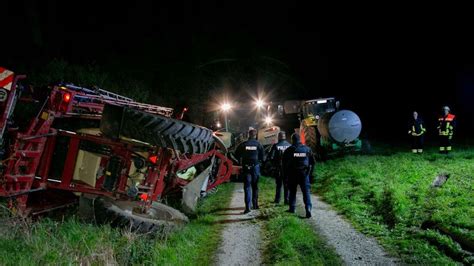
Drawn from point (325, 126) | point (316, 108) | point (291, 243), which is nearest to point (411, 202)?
point (291, 243)

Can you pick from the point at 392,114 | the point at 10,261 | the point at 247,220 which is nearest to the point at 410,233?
the point at 247,220

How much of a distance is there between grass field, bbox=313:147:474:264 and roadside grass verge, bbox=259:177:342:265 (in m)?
0.88

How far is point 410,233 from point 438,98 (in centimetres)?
2804

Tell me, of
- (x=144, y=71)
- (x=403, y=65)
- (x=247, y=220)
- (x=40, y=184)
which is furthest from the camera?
(x=403, y=65)

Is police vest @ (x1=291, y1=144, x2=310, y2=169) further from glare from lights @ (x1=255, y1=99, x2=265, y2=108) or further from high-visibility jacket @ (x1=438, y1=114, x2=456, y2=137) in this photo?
high-visibility jacket @ (x1=438, y1=114, x2=456, y2=137)

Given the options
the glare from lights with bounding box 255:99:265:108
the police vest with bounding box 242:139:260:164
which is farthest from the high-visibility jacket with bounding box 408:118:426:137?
the police vest with bounding box 242:139:260:164

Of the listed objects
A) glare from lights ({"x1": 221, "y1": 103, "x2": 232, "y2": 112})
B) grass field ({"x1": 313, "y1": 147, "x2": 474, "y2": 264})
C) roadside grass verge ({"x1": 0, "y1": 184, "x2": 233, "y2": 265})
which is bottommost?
roadside grass verge ({"x1": 0, "y1": 184, "x2": 233, "y2": 265})

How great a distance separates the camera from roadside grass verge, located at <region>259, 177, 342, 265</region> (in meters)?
5.19

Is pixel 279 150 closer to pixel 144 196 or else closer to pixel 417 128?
pixel 144 196

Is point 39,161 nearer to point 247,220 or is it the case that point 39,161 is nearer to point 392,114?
point 247,220

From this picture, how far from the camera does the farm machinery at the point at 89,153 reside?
17.5 feet

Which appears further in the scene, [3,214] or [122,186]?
[122,186]

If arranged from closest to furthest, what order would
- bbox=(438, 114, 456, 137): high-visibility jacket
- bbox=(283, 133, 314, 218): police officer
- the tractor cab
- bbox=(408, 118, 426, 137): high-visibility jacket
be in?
bbox=(283, 133, 314, 218): police officer → bbox=(438, 114, 456, 137): high-visibility jacket → bbox=(408, 118, 426, 137): high-visibility jacket → the tractor cab

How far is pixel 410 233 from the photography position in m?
6.03
